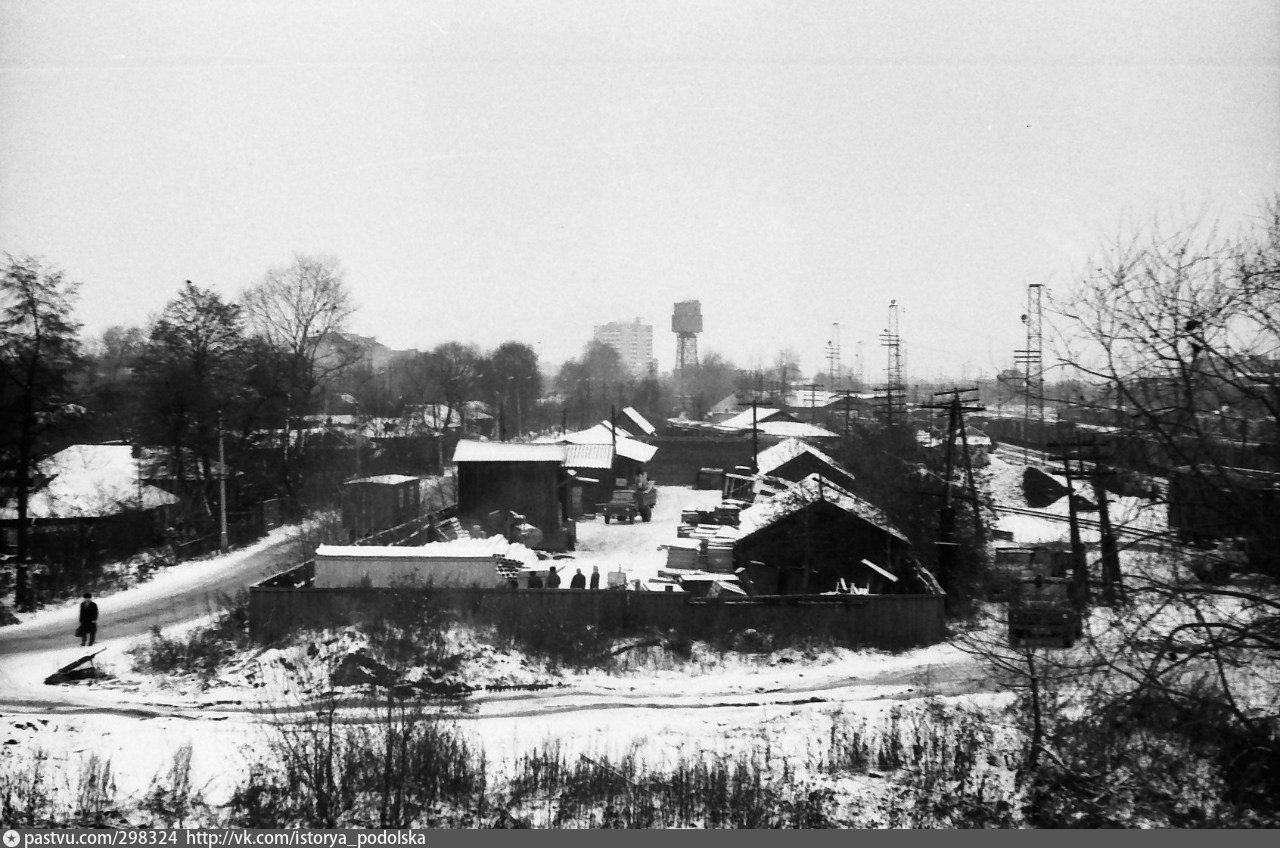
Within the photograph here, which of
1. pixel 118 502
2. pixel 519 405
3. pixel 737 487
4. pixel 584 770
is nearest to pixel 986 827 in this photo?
pixel 584 770

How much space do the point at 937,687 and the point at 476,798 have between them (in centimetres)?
619

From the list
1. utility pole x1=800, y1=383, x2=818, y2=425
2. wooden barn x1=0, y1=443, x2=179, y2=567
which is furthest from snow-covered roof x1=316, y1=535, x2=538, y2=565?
utility pole x1=800, y1=383, x2=818, y2=425

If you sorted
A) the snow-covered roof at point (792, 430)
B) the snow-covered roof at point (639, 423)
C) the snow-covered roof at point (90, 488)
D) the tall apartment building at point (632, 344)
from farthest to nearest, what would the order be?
the snow-covered roof at point (639, 423) → the snow-covered roof at point (792, 430) → the tall apartment building at point (632, 344) → the snow-covered roof at point (90, 488)

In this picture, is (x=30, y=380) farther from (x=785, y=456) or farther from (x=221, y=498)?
(x=785, y=456)

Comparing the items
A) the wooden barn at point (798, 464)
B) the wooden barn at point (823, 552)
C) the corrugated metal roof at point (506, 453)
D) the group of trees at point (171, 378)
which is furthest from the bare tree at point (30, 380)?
the wooden barn at point (798, 464)

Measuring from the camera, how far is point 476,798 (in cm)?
657

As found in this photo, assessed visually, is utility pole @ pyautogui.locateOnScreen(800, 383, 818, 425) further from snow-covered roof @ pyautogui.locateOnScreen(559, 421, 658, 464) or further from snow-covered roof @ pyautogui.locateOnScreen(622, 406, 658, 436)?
snow-covered roof @ pyautogui.locateOnScreen(559, 421, 658, 464)

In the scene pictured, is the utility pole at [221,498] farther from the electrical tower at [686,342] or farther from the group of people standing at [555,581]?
the electrical tower at [686,342]

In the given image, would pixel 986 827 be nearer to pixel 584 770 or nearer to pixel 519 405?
pixel 584 770

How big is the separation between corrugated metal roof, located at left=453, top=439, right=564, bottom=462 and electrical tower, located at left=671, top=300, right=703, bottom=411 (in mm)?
4710

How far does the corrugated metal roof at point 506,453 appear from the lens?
20.4 metres

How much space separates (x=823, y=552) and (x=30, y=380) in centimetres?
1347

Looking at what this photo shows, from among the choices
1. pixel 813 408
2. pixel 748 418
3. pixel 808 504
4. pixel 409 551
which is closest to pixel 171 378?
pixel 409 551

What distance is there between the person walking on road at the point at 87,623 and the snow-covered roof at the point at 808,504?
10.8 meters
